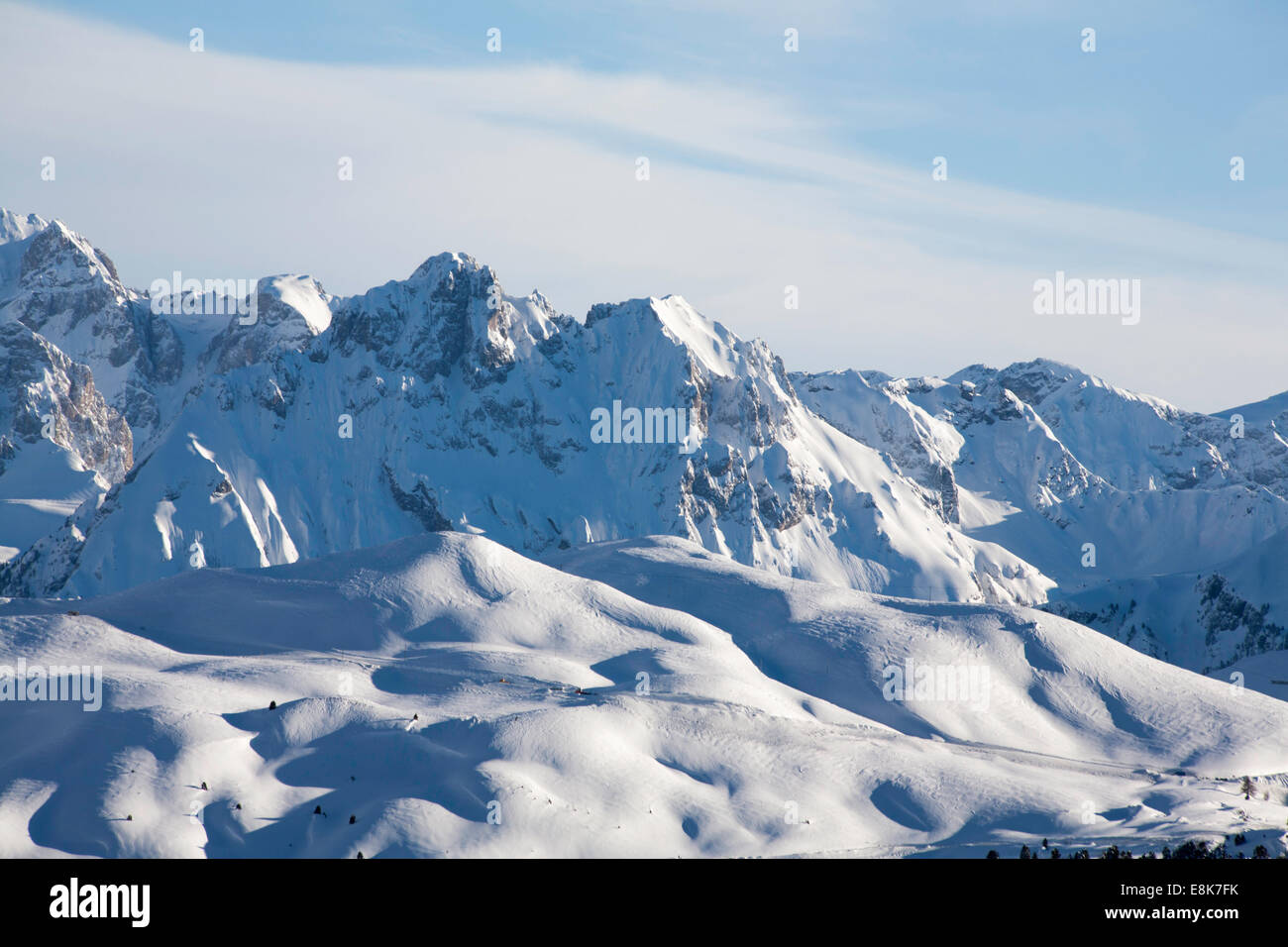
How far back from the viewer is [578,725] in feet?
336

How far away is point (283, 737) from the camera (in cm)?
9662

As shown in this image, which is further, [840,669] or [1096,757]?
[840,669]

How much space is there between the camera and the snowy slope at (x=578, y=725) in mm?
87062

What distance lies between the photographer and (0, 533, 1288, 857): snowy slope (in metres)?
87.1
